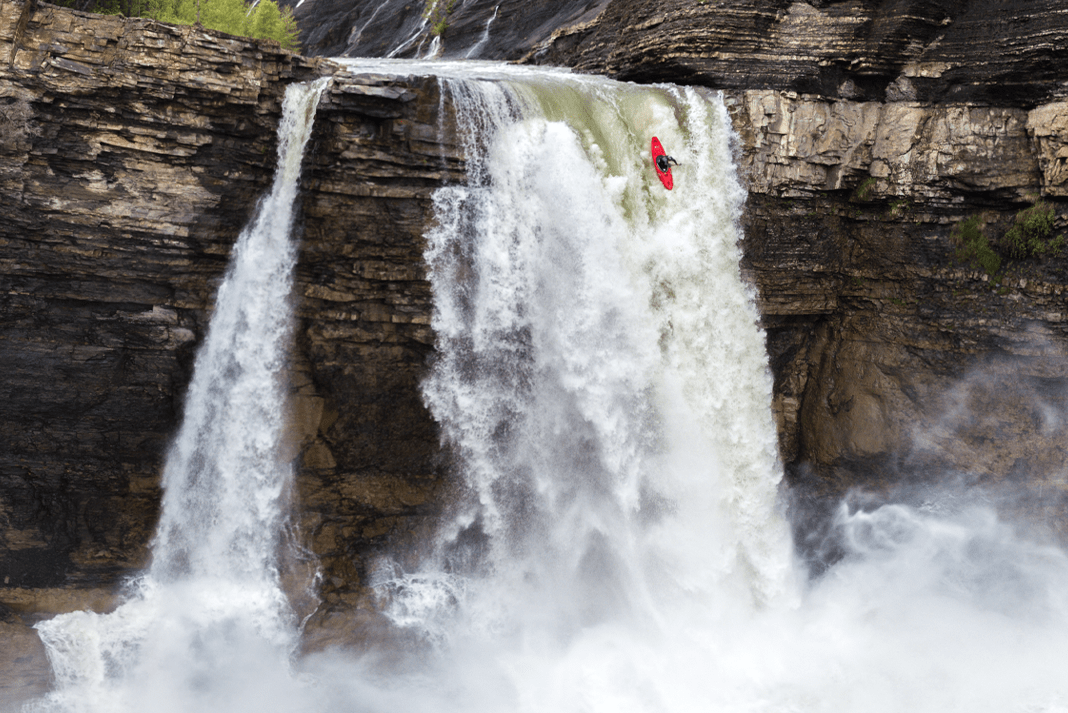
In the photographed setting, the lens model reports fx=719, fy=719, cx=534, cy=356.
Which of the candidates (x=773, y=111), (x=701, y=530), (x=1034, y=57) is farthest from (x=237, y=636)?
(x=1034, y=57)

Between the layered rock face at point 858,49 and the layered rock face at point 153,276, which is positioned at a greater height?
the layered rock face at point 858,49

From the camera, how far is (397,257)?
12531mm

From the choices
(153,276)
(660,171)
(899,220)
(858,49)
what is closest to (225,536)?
(153,276)

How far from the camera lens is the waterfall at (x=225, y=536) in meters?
12.0

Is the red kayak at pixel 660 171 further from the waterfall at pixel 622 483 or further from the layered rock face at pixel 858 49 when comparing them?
the layered rock face at pixel 858 49

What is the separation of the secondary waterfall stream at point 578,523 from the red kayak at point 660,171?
17cm

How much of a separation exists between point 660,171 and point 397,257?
16.6ft

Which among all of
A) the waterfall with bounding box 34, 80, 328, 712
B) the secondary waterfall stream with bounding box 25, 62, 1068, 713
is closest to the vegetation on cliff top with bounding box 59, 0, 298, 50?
the waterfall with bounding box 34, 80, 328, 712

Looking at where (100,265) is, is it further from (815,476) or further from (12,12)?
(815,476)

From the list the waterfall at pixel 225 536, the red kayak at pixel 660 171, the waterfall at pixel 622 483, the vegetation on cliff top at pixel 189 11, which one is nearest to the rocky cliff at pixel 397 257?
the waterfall at pixel 225 536

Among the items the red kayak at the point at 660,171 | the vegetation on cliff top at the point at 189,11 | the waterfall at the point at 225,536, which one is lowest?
the waterfall at the point at 225,536

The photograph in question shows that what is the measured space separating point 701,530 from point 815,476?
3.27 m

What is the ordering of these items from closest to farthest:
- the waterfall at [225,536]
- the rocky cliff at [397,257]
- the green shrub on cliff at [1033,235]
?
the rocky cliff at [397,257] < the waterfall at [225,536] < the green shrub on cliff at [1033,235]

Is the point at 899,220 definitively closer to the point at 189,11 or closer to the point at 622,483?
the point at 622,483
